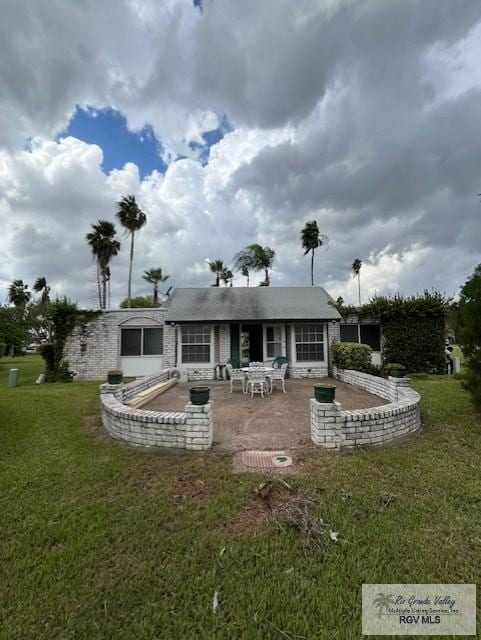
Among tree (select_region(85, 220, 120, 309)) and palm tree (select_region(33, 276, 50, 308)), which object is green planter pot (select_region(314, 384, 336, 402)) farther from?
palm tree (select_region(33, 276, 50, 308))

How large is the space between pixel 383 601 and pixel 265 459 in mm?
2240

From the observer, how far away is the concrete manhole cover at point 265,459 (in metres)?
4.06

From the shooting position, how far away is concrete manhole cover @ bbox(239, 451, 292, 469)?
406 cm

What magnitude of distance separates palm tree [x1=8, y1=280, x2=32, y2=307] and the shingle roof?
3589 cm

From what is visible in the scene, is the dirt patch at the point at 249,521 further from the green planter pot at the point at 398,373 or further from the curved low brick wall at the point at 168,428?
the green planter pot at the point at 398,373

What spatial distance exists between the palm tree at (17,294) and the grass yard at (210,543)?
43.8 m

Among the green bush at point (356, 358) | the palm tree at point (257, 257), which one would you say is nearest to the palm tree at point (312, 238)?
the palm tree at point (257, 257)

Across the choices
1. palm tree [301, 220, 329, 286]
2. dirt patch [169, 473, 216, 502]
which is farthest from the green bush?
palm tree [301, 220, 329, 286]

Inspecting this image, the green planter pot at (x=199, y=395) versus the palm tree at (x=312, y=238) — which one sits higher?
the palm tree at (x=312, y=238)

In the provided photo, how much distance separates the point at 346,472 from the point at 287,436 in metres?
1.40

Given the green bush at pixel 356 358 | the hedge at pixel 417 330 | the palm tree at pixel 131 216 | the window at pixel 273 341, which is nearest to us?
the green bush at pixel 356 358

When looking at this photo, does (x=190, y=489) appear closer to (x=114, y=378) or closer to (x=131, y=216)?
(x=114, y=378)

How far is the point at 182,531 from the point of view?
2812 millimetres

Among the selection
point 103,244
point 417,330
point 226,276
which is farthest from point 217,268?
point 417,330
